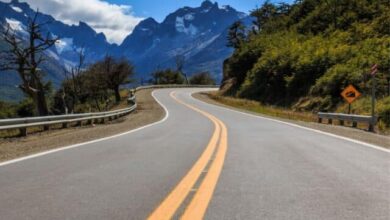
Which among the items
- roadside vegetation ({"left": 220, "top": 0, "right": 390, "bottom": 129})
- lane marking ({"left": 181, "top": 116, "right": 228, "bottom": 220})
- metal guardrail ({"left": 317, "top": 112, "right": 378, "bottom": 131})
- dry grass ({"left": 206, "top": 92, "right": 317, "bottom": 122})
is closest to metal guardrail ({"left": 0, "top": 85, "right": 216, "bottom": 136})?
lane marking ({"left": 181, "top": 116, "right": 228, "bottom": 220})

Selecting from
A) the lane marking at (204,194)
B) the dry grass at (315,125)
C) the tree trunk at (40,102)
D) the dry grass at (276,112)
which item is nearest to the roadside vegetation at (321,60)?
the dry grass at (276,112)

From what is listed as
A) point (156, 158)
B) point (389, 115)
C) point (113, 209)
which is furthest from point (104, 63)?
point (113, 209)

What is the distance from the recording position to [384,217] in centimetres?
522

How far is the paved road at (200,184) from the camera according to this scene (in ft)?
17.9

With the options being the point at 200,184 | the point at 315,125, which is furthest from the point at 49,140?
the point at 315,125

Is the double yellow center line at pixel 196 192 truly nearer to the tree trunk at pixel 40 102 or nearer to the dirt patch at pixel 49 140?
the dirt patch at pixel 49 140

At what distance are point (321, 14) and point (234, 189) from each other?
56533mm

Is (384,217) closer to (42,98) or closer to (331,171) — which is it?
(331,171)

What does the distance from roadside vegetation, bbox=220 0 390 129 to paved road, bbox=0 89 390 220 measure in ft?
47.3

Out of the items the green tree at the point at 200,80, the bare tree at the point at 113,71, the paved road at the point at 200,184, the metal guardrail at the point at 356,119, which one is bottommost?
the green tree at the point at 200,80

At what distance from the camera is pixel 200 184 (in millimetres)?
7031

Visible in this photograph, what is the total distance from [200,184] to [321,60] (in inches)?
1507

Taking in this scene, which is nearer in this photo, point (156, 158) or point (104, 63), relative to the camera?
point (156, 158)

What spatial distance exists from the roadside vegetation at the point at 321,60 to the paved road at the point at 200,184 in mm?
14430
